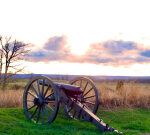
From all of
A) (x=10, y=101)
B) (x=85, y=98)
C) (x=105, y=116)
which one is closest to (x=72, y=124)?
(x=85, y=98)

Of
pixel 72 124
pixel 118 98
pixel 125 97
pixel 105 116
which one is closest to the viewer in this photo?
pixel 72 124

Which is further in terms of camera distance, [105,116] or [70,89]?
[105,116]

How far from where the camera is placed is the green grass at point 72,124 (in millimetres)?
6320

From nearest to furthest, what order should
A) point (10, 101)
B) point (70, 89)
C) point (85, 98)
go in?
1. point (70, 89)
2. point (85, 98)
3. point (10, 101)

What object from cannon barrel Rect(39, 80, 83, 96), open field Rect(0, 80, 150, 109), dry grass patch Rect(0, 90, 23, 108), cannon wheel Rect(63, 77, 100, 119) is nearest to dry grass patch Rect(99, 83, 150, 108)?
open field Rect(0, 80, 150, 109)

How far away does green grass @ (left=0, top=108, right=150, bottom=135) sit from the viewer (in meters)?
6.32

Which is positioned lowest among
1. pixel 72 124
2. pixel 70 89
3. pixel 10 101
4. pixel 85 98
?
pixel 72 124

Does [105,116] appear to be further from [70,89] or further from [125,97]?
[70,89]

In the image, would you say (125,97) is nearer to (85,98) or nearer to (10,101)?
(85,98)

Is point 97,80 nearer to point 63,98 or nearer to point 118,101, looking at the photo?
point 118,101

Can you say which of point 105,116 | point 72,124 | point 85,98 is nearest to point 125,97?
point 105,116

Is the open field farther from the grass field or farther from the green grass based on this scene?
the green grass

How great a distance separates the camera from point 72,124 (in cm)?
772

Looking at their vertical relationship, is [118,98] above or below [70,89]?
below
